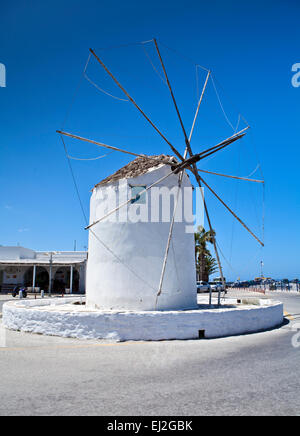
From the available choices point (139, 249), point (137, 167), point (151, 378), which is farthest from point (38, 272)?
point (151, 378)

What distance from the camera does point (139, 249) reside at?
39.9 ft

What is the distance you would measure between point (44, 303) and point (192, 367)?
1151cm

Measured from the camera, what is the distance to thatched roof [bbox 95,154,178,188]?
13070mm

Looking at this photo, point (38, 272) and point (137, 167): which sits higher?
point (137, 167)

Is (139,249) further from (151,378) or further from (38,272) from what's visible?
(38,272)

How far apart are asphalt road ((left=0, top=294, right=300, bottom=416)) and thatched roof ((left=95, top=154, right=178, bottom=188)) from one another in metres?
6.59

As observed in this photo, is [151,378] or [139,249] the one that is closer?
[151,378]

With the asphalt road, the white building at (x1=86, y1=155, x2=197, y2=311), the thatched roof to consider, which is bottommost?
the asphalt road

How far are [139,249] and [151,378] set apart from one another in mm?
6722

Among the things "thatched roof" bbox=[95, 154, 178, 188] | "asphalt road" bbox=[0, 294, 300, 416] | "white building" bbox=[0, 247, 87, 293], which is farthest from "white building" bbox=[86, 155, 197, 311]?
"white building" bbox=[0, 247, 87, 293]

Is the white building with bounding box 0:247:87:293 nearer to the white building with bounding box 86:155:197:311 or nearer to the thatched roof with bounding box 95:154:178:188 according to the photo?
the thatched roof with bounding box 95:154:178:188

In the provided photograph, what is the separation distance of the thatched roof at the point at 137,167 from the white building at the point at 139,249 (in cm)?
4
